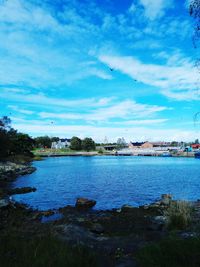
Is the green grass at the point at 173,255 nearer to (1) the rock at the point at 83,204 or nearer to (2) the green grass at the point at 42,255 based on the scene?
(2) the green grass at the point at 42,255

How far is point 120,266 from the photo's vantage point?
28.6 feet

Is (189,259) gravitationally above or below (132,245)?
above

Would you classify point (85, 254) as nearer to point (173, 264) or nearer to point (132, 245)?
point (173, 264)

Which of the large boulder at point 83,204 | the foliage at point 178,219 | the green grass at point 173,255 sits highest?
the green grass at point 173,255

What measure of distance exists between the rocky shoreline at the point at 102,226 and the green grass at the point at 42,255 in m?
1.36

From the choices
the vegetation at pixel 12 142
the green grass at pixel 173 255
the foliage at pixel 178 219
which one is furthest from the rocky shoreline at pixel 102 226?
the vegetation at pixel 12 142

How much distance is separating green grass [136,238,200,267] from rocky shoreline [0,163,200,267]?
104 cm

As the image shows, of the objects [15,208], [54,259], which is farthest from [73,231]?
[15,208]

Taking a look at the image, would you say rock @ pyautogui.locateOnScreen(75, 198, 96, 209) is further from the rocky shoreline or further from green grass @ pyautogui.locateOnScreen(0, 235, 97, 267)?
green grass @ pyautogui.locateOnScreen(0, 235, 97, 267)

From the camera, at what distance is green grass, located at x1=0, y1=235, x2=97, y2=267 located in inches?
272

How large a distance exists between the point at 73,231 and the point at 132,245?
9.96ft

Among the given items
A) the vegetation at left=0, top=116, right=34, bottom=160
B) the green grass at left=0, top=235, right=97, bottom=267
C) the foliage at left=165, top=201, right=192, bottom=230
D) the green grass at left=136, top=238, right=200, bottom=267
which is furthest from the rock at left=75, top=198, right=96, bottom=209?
the vegetation at left=0, top=116, right=34, bottom=160

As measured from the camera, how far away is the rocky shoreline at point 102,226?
1093cm

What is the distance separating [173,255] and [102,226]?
1187 centimetres
